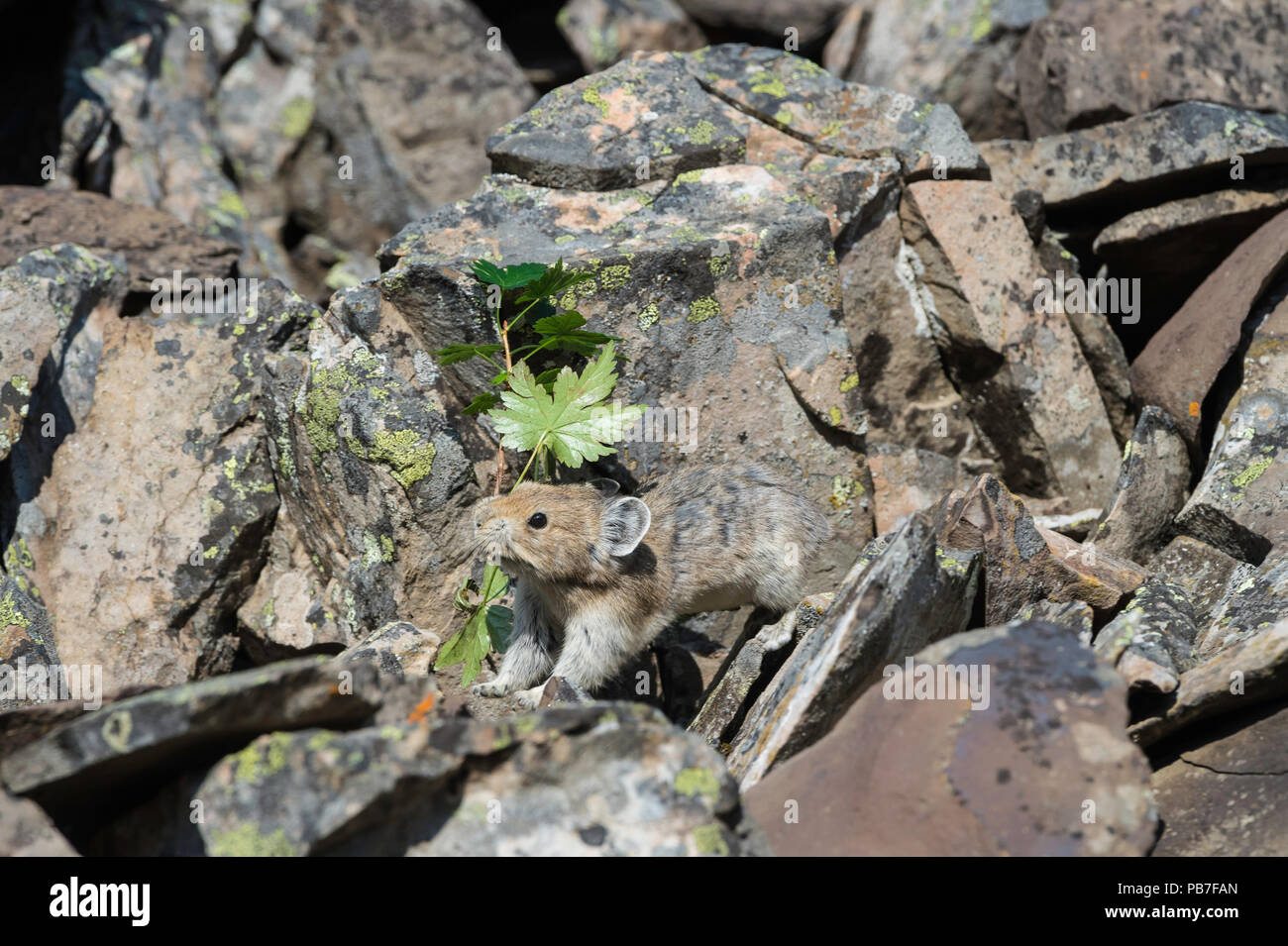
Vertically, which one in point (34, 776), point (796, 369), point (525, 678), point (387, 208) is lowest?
point (525, 678)

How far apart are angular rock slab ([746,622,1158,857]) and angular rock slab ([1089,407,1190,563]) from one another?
336cm

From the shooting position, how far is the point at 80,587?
809 centimetres

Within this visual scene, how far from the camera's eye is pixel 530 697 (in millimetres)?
7059

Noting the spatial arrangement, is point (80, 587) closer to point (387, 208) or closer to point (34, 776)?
point (34, 776)

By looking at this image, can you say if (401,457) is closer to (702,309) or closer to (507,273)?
(507,273)

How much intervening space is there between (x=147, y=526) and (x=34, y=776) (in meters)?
4.50

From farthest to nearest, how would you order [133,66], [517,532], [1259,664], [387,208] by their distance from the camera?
[387,208] < [133,66] < [517,532] < [1259,664]

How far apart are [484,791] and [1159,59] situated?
9110 millimetres

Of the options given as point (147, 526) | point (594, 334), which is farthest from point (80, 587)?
point (594, 334)

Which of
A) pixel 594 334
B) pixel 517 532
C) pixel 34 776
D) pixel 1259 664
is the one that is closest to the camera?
pixel 34 776

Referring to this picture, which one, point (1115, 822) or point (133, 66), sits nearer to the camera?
point (1115, 822)

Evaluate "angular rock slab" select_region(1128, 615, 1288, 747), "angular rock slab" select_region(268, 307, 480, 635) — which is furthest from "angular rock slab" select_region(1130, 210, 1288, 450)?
"angular rock slab" select_region(268, 307, 480, 635)

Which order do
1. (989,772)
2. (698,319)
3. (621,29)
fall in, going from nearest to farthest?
(989,772), (698,319), (621,29)

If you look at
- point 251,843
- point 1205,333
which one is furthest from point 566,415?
point 1205,333
